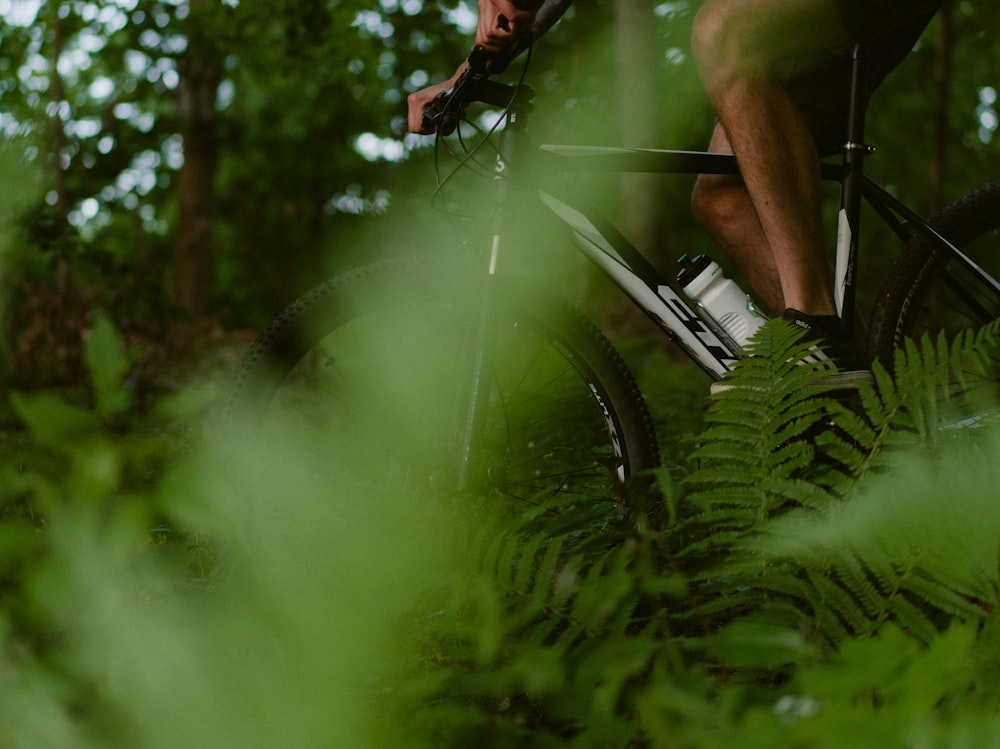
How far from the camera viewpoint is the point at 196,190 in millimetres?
10898

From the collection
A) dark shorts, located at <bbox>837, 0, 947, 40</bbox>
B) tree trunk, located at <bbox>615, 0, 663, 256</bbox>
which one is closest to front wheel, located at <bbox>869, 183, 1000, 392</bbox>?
dark shorts, located at <bbox>837, 0, 947, 40</bbox>

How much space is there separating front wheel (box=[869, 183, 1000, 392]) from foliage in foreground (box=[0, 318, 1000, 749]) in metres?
0.91

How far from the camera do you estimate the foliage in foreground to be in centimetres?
88

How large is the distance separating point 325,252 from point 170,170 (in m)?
2.62

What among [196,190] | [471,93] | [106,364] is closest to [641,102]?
[471,93]

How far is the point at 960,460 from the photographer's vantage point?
53.2 inches

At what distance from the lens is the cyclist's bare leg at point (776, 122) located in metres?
2.13

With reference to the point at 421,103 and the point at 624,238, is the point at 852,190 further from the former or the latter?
the point at 421,103

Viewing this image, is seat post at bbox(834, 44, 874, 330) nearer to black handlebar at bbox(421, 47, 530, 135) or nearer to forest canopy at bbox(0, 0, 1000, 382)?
black handlebar at bbox(421, 47, 530, 135)

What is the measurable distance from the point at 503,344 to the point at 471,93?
0.66 m

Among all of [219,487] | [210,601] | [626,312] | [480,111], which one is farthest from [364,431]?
[480,111]

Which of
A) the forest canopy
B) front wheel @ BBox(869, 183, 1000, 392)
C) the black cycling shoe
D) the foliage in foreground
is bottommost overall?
the foliage in foreground

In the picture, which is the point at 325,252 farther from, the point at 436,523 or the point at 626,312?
the point at 436,523

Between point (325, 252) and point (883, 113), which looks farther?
point (325, 252)
